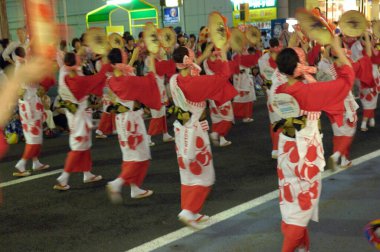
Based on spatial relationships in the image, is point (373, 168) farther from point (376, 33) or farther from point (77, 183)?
point (77, 183)

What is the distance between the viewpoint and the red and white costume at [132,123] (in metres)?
4.83

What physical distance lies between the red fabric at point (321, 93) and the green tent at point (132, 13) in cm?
1655

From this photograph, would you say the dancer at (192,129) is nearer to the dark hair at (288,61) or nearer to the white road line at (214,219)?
the white road line at (214,219)

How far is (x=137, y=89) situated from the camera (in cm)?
484

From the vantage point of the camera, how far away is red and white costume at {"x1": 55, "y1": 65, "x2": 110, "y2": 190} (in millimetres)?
5363

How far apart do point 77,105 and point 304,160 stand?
320 centimetres

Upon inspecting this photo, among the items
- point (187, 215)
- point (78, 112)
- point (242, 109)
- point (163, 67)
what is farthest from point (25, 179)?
point (242, 109)

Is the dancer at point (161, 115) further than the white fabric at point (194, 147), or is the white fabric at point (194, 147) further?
the dancer at point (161, 115)

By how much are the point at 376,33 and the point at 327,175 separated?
11.6 ft

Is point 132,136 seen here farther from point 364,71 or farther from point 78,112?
point 364,71

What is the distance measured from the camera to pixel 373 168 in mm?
5766

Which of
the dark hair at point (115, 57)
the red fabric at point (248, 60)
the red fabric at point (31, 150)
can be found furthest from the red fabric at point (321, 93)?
the red fabric at point (248, 60)

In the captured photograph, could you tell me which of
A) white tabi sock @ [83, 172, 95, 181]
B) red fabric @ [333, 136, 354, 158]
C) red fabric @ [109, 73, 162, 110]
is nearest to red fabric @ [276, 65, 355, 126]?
red fabric @ [109, 73, 162, 110]

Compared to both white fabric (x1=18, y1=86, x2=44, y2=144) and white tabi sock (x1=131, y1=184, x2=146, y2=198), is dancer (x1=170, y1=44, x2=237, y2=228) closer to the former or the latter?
white tabi sock (x1=131, y1=184, x2=146, y2=198)
